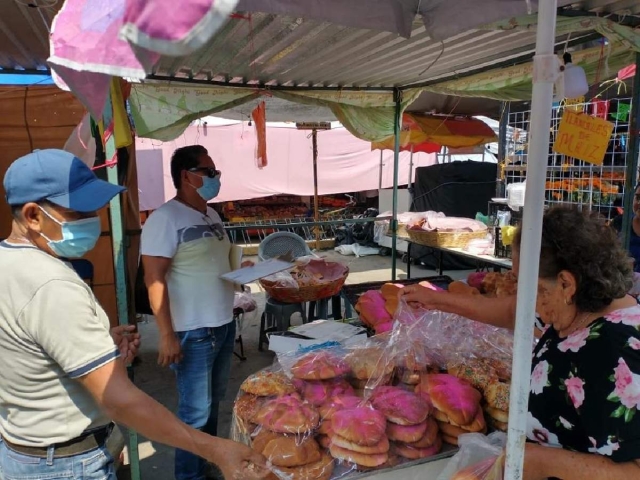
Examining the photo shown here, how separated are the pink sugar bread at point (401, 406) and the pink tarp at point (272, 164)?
28.1 ft

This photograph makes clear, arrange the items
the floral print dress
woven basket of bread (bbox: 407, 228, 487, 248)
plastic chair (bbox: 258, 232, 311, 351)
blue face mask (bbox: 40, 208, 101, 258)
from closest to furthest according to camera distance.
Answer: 1. the floral print dress
2. blue face mask (bbox: 40, 208, 101, 258)
3. plastic chair (bbox: 258, 232, 311, 351)
4. woven basket of bread (bbox: 407, 228, 487, 248)

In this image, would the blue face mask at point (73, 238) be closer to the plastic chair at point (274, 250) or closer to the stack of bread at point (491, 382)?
the stack of bread at point (491, 382)

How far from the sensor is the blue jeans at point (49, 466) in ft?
4.25

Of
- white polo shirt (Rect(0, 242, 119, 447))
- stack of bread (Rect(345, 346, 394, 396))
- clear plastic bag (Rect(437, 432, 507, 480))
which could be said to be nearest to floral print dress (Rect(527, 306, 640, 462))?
clear plastic bag (Rect(437, 432, 507, 480))

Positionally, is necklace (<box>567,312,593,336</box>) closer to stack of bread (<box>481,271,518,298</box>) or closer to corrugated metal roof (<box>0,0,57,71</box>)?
stack of bread (<box>481,271,518,298</box>)

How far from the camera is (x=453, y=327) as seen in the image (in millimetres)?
→ 2041

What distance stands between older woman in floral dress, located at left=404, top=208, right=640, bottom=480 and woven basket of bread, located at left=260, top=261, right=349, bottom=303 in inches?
106

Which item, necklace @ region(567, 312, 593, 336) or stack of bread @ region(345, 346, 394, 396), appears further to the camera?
stack of bread @ region(345, 346, 394, 396)

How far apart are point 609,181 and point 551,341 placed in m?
5.34

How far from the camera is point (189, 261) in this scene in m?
2.33

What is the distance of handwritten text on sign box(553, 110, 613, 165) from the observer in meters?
2.12

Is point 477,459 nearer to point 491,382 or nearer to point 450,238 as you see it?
point 491,382

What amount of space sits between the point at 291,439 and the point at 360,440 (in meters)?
0.21

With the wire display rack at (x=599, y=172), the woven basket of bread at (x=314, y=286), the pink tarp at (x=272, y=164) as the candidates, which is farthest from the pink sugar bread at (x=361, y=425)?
the pink tarp at (x=272, y=164)
